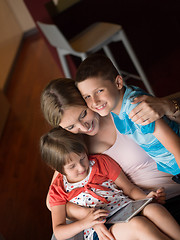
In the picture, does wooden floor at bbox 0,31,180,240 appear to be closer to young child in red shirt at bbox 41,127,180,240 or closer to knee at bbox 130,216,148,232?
young child in red shirt at bbox 41,127,180,240

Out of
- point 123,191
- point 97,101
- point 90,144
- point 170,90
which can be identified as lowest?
point 170,90

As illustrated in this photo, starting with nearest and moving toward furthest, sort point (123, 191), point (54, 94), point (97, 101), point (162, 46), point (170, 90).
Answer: point (97, 101), point (54, 94), point (123, 191), point (170, 90), point (162, 46)

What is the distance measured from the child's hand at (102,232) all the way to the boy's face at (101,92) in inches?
17.0

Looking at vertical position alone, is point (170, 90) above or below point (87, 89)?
below

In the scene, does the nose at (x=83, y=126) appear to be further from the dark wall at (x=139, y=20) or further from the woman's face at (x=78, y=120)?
the dark wall at (x=139, y=20)

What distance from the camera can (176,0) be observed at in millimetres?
3252

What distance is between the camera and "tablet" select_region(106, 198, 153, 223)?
1.10 m

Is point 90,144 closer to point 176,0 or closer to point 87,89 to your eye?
point 87,89

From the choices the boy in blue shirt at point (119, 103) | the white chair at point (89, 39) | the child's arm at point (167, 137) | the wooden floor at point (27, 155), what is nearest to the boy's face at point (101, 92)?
the boy in blue shirt at point (119, 103)

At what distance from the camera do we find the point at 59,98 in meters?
1.22

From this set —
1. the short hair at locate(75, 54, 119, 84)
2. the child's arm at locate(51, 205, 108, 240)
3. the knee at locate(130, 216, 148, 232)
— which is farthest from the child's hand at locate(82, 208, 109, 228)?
the short hair at locate(75, 54, 119, 84)

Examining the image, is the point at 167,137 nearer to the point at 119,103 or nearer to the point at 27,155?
the point at 119,103

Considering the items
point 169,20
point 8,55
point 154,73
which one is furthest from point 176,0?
point 8,55

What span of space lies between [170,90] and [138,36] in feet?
2.67
